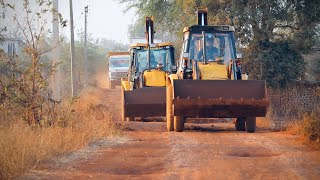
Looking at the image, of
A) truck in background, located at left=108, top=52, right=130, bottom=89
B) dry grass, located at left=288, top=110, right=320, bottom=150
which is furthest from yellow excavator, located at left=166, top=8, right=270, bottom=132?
truck in background, located at left=108, top=52, right=130, bottom=89

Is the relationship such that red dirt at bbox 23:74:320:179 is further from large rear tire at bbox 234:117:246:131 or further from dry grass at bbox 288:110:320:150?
large rear tire at bbox 234:117:246:131

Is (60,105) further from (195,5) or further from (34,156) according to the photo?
(195,5)

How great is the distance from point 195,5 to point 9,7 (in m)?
13.7

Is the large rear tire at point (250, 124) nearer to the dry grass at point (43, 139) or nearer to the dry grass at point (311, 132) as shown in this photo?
the dry grass at point (311, 132)

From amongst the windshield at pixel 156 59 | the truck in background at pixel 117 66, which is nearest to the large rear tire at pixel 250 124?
the windshield at pixel 156 59

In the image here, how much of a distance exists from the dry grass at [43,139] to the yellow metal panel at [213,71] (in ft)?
9.26

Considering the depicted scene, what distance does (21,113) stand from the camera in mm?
13938

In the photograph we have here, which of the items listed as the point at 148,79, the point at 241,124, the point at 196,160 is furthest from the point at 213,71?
the point at 196,160

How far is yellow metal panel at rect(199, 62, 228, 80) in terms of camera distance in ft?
52.0

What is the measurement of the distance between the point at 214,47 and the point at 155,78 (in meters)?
3.63

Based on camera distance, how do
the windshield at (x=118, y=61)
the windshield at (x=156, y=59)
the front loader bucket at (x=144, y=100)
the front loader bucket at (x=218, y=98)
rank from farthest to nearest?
1. the windshield at (x=118, y=61)
2. the windshield at (x=156, y=59)
3. the front loader bucket at (x=144, y=100)
4. the front loader bucket at (x=218, y=98)

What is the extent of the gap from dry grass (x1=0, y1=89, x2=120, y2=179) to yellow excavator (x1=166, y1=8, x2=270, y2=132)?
189 centimetres

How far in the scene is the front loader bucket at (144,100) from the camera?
1780cm

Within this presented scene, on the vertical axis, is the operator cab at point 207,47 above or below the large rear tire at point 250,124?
above
